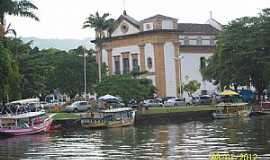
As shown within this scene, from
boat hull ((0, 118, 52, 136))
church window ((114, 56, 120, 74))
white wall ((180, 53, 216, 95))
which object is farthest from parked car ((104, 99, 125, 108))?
church window ((114, 56, 120, 74))

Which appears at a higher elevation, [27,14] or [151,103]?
[27,14]

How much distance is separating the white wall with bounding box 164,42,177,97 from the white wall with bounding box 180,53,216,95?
166 inches

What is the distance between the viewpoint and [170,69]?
365ft

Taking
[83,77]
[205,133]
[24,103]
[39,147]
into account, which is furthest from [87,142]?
[83,77]

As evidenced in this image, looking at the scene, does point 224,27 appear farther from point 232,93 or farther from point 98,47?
point 98,47

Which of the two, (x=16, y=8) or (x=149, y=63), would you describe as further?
(x=149, y=63)

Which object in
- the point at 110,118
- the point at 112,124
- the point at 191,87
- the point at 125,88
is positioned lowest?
the point at 112,124

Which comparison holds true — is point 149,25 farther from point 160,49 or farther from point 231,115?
point 231,115

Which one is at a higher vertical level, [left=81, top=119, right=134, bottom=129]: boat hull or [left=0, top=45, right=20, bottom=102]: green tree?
[left=0, top=45, right=20, bottom=102]: green tree

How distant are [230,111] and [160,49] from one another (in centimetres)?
3051

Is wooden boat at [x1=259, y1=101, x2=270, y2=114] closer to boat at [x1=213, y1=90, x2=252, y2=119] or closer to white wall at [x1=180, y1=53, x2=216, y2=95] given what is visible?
boat at [x1=213, y1=90, x2=252, y2=119]

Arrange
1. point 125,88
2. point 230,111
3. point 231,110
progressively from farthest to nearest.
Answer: point 125,88 < point 231,110 < point 230,111

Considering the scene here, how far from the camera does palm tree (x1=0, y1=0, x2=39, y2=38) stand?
66.8 metres

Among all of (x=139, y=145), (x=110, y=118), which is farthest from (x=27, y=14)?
(x=139, y=145)
